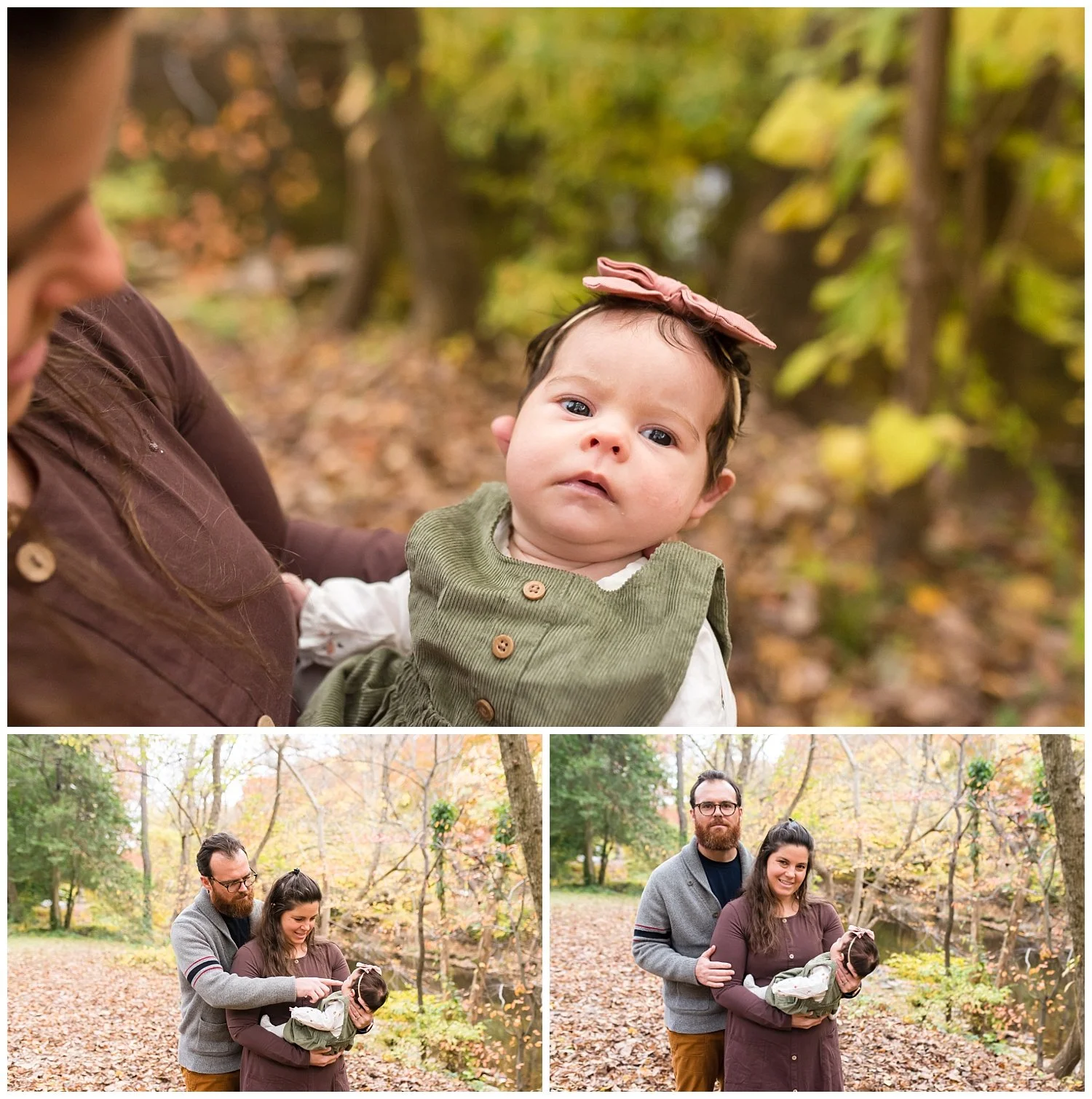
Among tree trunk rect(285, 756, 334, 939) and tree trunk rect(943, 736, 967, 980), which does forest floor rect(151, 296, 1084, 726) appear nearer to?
tree trunk rect(943, 736, 967, 980)

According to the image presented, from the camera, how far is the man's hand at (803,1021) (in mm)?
1181

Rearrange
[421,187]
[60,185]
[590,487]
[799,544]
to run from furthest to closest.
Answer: [421,187]
[799,544]
[590,487]
[60,185]

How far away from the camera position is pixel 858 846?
1.20 metres

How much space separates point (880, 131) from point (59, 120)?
313cm

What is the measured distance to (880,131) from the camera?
3.29 meters

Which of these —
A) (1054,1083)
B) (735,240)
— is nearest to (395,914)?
(1054,1083)

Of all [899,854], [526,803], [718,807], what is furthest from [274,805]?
[899,854]

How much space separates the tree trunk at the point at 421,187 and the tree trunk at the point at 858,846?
14.0 ft

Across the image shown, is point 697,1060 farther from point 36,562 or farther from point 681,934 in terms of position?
point 36,562

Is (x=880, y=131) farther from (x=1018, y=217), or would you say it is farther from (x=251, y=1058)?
(x=251, y=1058)

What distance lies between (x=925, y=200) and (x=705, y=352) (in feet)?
6.63

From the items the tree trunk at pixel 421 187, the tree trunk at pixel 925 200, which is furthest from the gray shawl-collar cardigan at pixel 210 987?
the tree trunk at pixel 421 187

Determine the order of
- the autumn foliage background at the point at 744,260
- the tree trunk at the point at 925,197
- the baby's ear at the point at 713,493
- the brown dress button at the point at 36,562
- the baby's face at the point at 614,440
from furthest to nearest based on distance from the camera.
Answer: the autumn foliage background at the point at 744,260 < the tree trunk at the point at 925,197 < the baby's ear at the point at 713,493 < the baby's face at the point at 614,440 < the brown dress button at the point at 36,562

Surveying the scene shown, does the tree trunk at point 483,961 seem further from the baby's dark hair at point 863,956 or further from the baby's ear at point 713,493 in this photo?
the baby's ear at point 713,493
